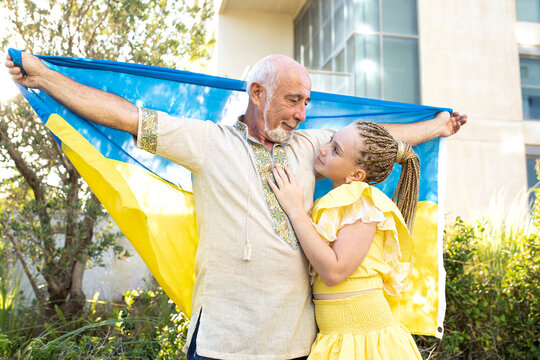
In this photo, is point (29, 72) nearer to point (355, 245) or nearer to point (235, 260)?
point (235, 260)

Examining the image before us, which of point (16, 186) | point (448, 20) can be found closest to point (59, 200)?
point (16, 186)

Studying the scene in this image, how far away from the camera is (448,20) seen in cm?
1230

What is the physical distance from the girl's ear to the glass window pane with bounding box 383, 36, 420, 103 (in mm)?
9528

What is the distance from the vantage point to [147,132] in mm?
2127

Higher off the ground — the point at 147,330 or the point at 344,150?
the point at 344,150

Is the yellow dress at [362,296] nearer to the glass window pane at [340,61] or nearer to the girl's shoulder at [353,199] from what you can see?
the girl's shoulder at [353,199]

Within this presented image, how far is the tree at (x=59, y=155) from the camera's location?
169 inches

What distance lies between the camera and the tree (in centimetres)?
430

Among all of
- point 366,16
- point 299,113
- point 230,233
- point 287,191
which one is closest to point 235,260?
point 230,233

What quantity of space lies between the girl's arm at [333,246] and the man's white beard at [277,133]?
34 cm

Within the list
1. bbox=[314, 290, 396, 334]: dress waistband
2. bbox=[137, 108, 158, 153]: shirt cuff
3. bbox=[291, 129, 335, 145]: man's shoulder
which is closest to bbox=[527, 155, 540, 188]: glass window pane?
bbox=[291, 129, 335, 145]: man's shoulder

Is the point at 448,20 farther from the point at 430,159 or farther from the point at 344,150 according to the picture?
the point at 344,150

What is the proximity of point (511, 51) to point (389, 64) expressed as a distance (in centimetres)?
345

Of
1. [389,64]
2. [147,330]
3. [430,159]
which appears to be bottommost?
[147,330]
